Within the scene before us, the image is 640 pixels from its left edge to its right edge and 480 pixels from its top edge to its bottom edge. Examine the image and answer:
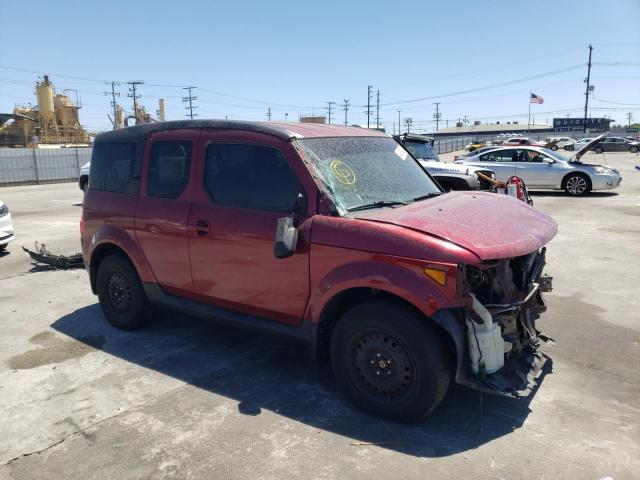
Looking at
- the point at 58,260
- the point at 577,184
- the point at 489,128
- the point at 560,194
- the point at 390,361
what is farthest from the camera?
the point at 489,128

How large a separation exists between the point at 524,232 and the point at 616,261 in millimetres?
5202

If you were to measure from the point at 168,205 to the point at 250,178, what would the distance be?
93 centimetres

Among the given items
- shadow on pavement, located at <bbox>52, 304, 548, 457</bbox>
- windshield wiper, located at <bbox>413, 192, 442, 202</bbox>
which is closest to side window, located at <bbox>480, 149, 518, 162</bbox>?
windshield wiper, located at <bbox>413, 192, 442, 202</bbox>

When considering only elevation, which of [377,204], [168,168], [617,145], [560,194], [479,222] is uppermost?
[617,145]

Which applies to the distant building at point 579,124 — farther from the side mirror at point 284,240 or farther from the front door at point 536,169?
the side mirror at point 284,240

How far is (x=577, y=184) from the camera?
16.2 meters

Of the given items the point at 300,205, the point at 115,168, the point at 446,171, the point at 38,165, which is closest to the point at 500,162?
the point at 446,171

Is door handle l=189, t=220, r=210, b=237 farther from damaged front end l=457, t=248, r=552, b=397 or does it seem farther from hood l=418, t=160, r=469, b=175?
hood l=418, t=160, r=469, b=175

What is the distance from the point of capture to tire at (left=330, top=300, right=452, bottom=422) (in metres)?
3.23

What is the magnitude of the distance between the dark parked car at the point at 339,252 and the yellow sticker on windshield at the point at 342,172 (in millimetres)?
11

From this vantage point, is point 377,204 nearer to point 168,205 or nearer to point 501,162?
point 168,205

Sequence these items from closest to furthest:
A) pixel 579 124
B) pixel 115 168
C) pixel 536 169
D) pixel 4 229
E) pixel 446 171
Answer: pixel 115 168, pixel 4 229, pixel 446 171, pixel 536 169, pixel 579 124

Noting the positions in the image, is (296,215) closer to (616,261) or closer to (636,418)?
(636,418)

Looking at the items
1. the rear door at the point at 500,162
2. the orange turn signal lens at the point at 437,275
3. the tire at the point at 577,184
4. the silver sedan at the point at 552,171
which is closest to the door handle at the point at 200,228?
the orange turn signal lens at the point at 437,275
